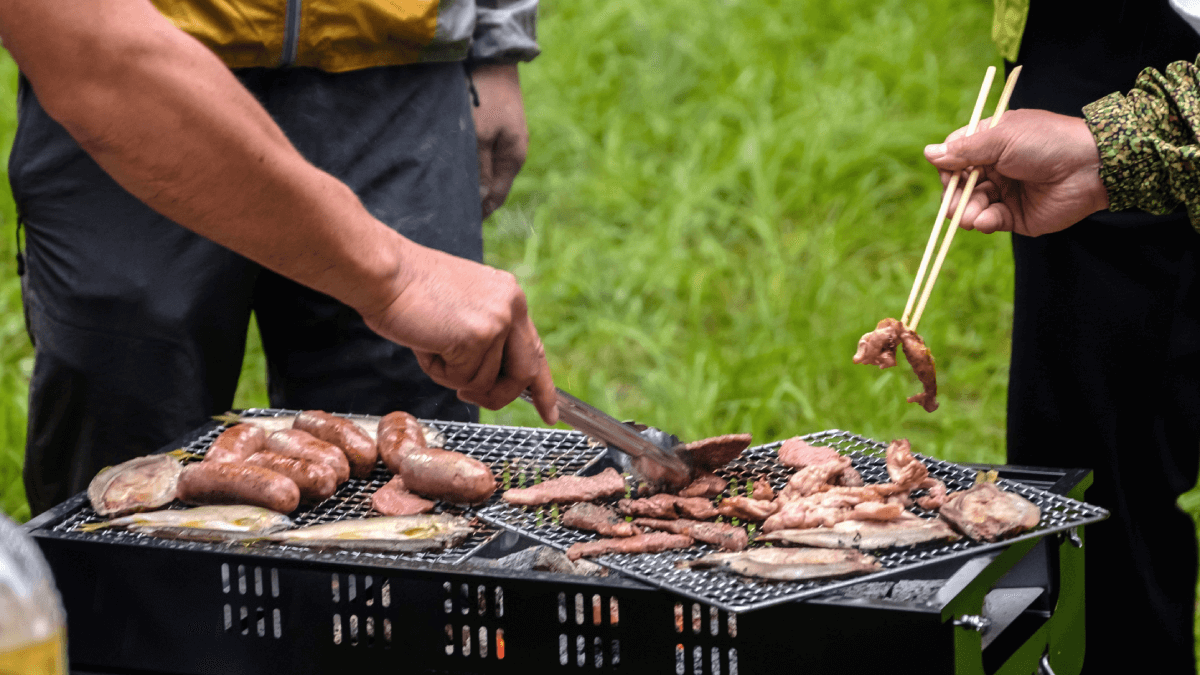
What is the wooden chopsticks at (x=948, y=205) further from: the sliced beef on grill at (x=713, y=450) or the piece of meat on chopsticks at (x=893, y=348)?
the sliced beef on grill at (x=713, y=450)

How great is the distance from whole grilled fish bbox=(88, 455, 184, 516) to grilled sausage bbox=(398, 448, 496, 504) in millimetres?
470

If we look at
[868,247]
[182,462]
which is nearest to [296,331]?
[182,462]

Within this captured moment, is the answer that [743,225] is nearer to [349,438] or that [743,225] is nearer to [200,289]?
[200,289]

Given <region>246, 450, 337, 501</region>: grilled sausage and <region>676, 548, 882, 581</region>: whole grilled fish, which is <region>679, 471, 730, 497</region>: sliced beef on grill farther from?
<region>246, 450, 337, 501</region>: grilled sausage

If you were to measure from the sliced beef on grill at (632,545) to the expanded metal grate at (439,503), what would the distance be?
192 mm

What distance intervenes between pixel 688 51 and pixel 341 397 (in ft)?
17.3

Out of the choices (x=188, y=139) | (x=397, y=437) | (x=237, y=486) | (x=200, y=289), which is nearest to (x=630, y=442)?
(x=397, y=437)

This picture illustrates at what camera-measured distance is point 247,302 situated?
3.04 m

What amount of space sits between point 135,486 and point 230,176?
29.3 inches

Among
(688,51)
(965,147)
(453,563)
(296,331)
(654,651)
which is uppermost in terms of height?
(688,51)

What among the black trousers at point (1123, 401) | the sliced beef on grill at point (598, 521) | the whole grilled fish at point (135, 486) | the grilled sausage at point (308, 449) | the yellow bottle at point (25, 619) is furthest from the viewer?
the black trousers at point (1123, 401)

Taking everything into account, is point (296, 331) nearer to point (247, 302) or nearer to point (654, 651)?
point (247, 302)

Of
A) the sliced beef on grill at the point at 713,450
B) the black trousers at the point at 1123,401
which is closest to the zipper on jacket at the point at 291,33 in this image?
the sliced beef on grill at the point at 713,450

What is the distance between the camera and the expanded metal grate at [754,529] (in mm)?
1874
